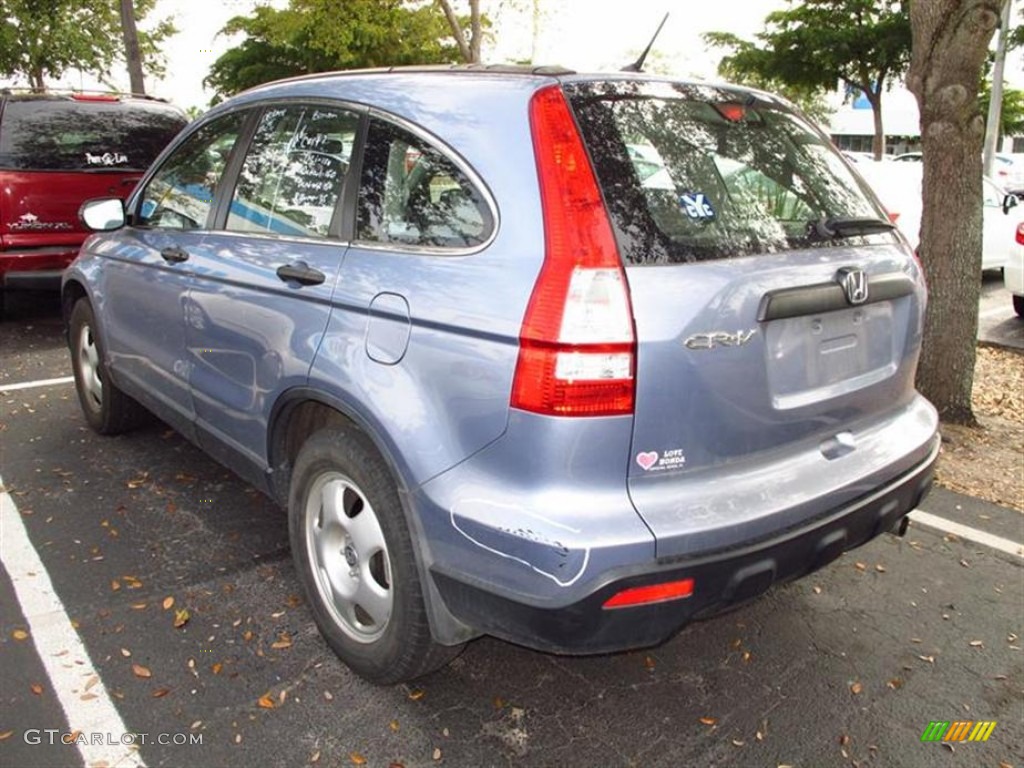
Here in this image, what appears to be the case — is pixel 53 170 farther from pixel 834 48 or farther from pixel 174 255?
pixel 834 48

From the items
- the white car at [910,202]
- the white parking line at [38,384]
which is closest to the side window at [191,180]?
the white parking line at [38,384]

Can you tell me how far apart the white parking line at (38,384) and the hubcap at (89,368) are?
1198mm

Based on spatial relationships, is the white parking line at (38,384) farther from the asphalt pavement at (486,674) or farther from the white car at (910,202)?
the white car at (910,202)

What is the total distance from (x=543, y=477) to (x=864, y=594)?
196 centimetres

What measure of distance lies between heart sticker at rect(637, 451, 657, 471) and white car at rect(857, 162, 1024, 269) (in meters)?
6.73

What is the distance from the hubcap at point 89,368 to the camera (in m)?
4.79

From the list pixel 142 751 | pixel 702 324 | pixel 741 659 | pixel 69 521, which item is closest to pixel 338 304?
pixel 702 324

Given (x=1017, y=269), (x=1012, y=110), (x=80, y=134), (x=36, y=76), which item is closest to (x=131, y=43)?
(x=80, y=134)

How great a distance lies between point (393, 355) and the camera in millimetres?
2336

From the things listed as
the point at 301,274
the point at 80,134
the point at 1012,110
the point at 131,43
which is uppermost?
the point at 131,43

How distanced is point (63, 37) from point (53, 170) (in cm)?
1516

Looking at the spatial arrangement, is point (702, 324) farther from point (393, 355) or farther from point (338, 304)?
point (338, 304)

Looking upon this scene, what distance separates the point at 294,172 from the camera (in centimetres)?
303

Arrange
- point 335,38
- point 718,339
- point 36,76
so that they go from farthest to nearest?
point 335,38
point 36,76
point 718,339
